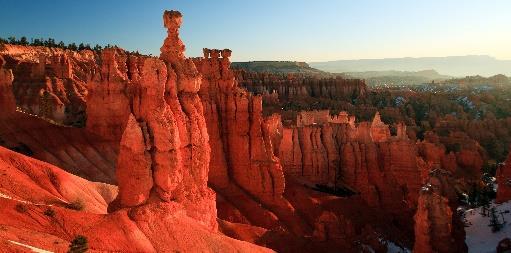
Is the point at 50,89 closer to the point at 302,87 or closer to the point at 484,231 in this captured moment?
the point at 484,231

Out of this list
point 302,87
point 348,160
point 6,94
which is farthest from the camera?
point 302,87

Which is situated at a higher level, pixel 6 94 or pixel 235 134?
pixel 6 94

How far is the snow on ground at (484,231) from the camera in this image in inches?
1328

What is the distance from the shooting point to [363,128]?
1855 inches

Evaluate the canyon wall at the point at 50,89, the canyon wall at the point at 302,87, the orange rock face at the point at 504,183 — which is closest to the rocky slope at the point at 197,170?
the canyon wall at the point at 50,89

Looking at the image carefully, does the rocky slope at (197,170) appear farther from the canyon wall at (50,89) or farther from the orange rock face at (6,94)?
the canyon wall at (50,89)

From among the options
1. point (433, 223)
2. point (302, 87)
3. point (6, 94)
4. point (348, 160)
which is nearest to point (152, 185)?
point (433, 223)

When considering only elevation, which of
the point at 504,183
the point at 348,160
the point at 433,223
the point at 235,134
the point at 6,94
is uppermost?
the point at 6,94

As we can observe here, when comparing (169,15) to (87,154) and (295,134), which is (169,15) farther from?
(295,134)

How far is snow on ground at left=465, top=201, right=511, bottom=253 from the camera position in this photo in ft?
111

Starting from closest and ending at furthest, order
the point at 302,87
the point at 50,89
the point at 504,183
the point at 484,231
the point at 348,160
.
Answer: the point at 484,231
the point at 504,183
the point at 348,160
the point at 50,89
the point at 302,87

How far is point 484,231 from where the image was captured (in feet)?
121

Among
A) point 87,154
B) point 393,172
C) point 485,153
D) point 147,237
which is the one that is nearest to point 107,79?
point 87,154

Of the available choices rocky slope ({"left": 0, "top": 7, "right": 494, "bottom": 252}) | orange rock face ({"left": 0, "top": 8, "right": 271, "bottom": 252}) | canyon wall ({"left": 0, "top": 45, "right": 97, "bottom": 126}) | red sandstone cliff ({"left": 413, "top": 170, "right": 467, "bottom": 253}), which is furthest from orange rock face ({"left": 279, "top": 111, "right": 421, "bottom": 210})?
orange rock face ({"left": 0, "top": 8, "right": 271, "bottom": 252})
